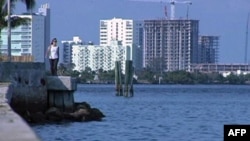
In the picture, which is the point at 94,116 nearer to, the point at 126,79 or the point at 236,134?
the point at 236,134

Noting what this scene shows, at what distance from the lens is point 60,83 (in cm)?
3725

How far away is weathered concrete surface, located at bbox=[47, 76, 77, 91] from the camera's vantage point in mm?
36906

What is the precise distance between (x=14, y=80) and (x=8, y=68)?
57cm

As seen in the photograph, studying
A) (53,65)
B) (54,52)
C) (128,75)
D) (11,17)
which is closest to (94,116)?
(53,65)

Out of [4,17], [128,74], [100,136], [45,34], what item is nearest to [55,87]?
[100,136]

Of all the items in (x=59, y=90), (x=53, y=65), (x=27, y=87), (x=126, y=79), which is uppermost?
(x=53, y=65)

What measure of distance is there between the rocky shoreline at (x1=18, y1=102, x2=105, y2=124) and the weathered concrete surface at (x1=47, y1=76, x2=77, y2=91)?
3.17ft

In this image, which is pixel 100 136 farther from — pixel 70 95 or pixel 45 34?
Result: pixel 45 34

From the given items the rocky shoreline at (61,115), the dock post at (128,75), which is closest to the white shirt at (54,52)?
the rocky shoreline at (61,115)

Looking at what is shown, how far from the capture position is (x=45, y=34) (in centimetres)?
9538

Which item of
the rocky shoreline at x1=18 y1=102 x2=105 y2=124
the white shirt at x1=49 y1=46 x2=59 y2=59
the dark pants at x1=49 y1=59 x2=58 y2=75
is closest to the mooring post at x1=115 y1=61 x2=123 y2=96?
the rocky shoreline at x1=18 y1=102 x2=105 y2=124

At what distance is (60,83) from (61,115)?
4.61 feet

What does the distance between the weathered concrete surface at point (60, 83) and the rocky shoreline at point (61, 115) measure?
38.0 inches

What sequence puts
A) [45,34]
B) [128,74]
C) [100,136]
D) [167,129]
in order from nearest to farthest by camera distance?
[100,136]
[167,129]
[128,74]
[45,34]
